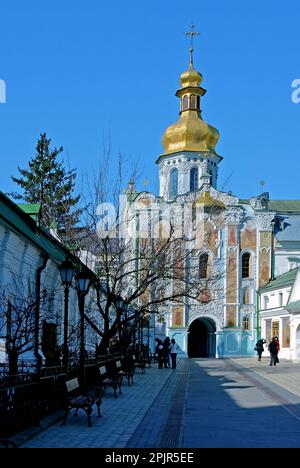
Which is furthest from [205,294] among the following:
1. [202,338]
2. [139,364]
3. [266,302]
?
[202,338]

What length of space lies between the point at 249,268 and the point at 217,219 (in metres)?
4.72

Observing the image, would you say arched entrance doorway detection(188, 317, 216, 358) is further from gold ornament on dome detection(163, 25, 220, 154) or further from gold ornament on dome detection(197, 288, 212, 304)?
gold ornament on dome detection(163, 25, 220, 154)

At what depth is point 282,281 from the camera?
45.6 metres

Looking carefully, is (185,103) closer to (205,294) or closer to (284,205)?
(284,205)

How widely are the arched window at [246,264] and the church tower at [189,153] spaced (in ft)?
22.2

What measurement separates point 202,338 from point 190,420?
40864 millimetres

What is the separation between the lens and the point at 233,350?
48469mm

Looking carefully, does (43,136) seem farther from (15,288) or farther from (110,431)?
(110,431)

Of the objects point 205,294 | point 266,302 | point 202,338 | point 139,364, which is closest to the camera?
point 205,294

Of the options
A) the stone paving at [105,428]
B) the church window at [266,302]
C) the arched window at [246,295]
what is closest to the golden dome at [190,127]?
the arched window at [246,295]

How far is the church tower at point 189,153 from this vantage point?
176ft

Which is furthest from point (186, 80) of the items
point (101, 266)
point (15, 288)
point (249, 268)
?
point (15, 288)

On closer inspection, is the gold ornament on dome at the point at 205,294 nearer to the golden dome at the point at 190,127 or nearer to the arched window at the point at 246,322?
the arched window at the point at 246,322

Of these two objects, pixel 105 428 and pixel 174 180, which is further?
pixel 174 180
